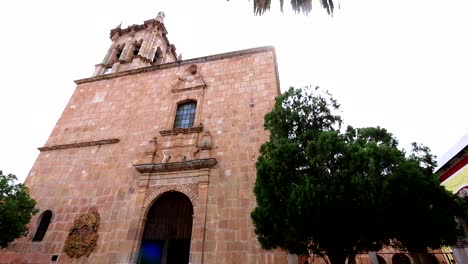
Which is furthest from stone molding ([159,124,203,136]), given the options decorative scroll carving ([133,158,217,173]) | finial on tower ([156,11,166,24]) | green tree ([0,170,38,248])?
finial on tower ([156,11,166,24])

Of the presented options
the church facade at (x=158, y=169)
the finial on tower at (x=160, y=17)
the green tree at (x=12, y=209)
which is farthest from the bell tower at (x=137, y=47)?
the green tree at (x=12, y=209)

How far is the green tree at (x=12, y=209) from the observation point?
258 inches

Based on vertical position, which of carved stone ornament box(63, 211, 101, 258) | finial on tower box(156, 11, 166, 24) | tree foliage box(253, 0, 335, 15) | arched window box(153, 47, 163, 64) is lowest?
carved stone ornament box(63, 211, 101, 258)

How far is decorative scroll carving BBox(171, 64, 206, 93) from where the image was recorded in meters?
10.4

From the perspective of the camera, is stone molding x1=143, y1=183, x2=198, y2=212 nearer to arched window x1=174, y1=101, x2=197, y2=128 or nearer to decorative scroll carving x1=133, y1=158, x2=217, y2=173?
decorative scroll carving x1=133, y1=158, x2=217, y2=173

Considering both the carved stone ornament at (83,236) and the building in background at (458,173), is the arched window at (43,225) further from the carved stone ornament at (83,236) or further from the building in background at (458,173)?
the building in background at (458,173)

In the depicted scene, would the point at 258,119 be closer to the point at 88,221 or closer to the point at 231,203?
the point at 231,203

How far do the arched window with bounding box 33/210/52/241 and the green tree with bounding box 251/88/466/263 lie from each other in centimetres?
731

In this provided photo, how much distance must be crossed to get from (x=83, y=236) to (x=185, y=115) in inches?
199

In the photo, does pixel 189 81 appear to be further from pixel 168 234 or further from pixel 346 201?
pixel 346 201

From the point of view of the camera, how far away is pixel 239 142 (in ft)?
26.9

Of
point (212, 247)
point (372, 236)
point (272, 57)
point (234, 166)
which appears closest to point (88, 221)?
point (212, 247)

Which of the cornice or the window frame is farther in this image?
the cornice

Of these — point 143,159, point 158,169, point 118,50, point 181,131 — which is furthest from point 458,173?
point 118,50
